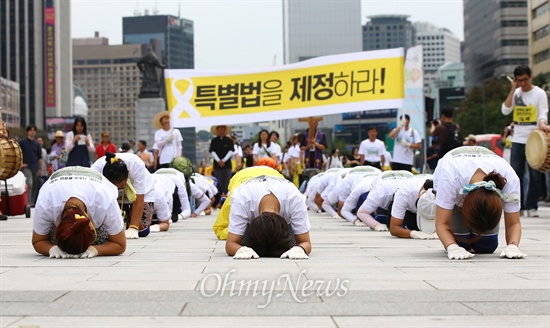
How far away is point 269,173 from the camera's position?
896 cm

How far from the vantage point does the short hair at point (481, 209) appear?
7.55 m

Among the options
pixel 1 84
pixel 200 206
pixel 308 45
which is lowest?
pixel 200 206

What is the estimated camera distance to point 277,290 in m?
5.81

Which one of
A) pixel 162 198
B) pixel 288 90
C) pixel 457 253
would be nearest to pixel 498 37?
pixel 288 90

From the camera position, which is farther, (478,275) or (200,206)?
(200,206)

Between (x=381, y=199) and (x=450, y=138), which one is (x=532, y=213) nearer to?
(x=450, y=138)

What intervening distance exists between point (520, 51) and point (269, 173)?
118663 mm

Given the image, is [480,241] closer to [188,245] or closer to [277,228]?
[277,228]

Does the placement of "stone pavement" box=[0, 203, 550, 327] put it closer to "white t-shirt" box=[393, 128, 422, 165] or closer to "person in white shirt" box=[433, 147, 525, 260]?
"person in white shirt" box=[433, 147, 525, 260]

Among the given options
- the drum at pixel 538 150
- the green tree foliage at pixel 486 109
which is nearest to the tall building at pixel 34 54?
the green tree foliage at pixel 486 109

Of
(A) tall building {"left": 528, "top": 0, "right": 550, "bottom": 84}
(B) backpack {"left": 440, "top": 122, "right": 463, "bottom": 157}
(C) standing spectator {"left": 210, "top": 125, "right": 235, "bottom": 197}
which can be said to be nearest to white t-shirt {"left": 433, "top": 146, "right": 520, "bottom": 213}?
(B) backpack {"left": 440, "top": 122, "right": 463, "bottom": 157}

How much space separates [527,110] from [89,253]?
27.4ft

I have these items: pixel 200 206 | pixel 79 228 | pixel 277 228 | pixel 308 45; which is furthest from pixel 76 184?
pixel 308 45

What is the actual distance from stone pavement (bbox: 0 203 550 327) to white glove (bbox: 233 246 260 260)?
12 cm
